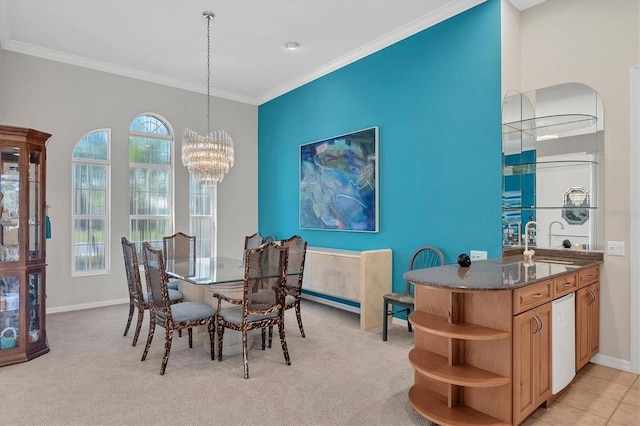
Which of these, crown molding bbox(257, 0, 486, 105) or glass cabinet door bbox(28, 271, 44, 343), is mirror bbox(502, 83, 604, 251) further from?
glass cabinet door bbox(28, 271, 44, 343)

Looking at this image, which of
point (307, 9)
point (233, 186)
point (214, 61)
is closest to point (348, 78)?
point (307, 9)

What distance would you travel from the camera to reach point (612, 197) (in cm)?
322

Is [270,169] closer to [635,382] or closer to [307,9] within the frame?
[307,9]

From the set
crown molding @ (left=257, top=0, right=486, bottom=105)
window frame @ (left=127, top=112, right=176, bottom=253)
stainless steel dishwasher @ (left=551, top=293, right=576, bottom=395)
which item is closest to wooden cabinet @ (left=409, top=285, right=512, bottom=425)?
stainless steel dishwasher @ (left=551, top=293, right=576, bottom=395)

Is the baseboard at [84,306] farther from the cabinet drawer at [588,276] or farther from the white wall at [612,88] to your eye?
the white wall at [612,88]

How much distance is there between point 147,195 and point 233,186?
1.44m

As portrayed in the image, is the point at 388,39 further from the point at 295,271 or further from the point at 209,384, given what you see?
the point at 209,384

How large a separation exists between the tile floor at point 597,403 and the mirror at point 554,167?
1.06 meters

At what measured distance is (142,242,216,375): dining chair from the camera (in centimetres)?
310

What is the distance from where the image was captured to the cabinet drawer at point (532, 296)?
2160 millimetres

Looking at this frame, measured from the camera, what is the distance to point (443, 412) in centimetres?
223

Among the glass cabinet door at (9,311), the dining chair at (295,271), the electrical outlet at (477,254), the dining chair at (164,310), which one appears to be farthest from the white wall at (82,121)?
the electrical outlet at (477,254)

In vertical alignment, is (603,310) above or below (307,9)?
below

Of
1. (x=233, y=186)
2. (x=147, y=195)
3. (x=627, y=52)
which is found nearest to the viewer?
(x=627, y=52)
